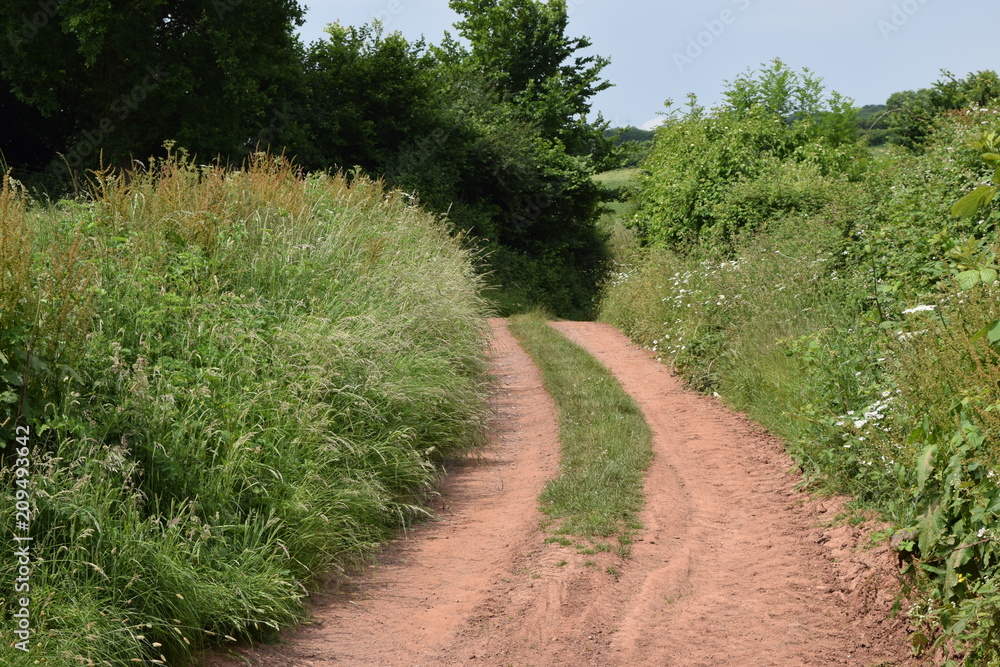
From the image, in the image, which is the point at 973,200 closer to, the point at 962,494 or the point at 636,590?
the point at 962,494

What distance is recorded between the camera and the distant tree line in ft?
60.8

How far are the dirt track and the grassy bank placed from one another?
36cm

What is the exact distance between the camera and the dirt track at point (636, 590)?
4.39m

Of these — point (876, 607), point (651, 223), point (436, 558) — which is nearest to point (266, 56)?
point (651, 223)

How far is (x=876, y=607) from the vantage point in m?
4.72

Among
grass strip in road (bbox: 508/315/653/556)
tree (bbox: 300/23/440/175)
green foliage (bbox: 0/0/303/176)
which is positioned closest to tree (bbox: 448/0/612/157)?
tree (bbox: 300/23/440/175)

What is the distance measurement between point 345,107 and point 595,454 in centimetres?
1834

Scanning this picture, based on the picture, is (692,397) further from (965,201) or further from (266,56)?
(266,56)

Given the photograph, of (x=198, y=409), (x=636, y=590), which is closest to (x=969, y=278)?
(x=636, y=590)

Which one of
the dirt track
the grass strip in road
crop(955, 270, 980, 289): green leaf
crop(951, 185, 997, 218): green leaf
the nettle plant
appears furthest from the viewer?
the grass strip in road

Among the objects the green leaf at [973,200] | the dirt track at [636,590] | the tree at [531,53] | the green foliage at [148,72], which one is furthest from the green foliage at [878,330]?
the tree at [531,53]

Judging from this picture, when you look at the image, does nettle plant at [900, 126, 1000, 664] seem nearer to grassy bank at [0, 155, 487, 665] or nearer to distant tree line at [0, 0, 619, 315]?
grassy bank at [0, 155, 487, 665]

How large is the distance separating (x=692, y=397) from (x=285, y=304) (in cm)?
506

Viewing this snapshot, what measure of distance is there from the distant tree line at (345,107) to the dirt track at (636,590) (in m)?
7.51
